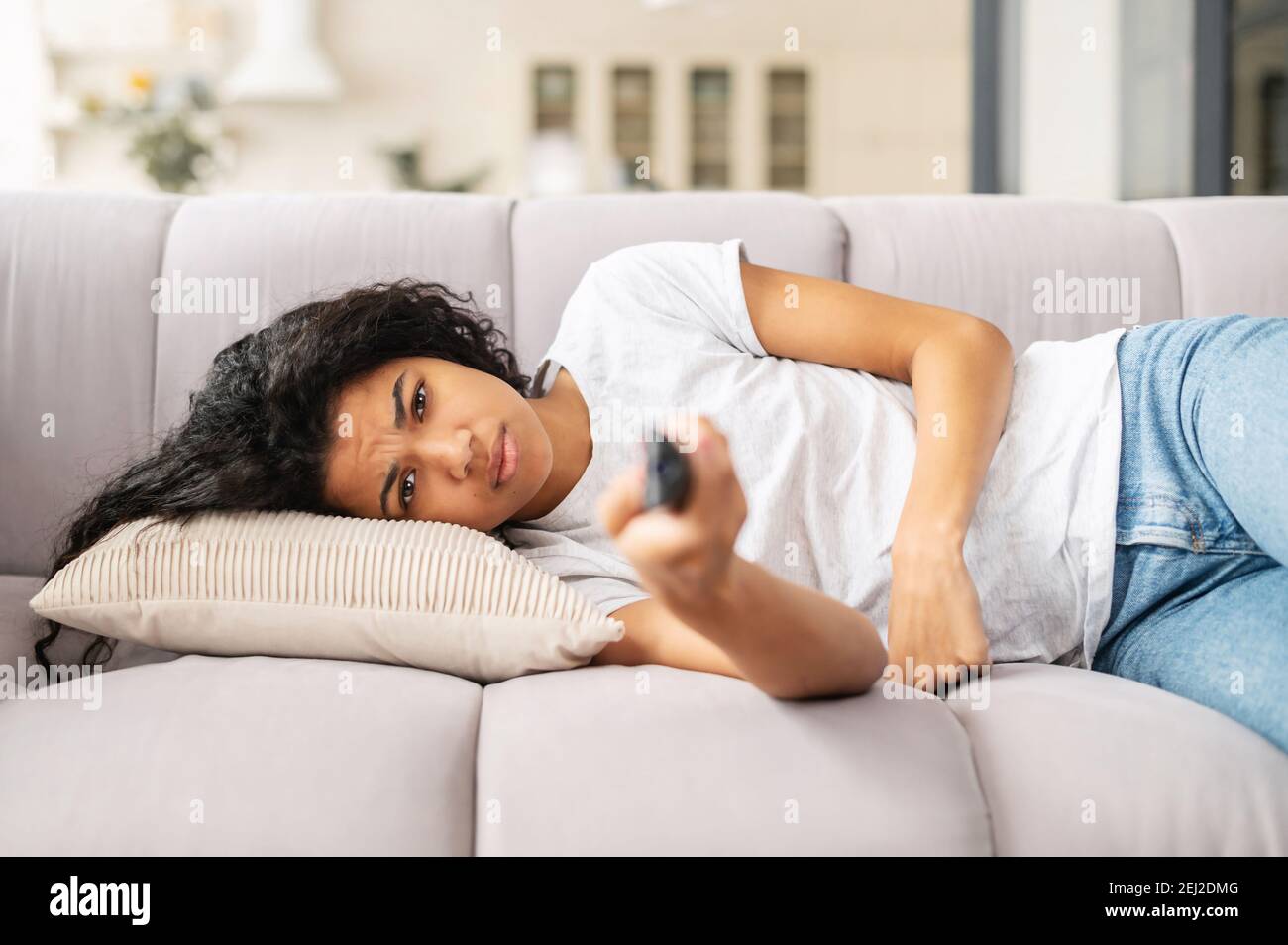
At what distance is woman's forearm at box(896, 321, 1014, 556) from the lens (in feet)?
3.46

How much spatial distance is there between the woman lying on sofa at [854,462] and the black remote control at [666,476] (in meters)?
0.27

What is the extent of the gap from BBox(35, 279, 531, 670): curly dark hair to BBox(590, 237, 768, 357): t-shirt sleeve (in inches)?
9.8

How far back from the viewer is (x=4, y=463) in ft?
4.82

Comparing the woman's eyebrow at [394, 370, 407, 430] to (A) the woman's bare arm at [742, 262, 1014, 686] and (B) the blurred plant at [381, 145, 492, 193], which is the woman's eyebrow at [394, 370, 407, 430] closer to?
(A) the woman's bare arm at [742, 262, 1014, 686]

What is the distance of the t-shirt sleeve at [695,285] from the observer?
128cm

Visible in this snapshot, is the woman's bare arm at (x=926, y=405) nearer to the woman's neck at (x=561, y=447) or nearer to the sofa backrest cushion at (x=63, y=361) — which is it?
the woman's neck at (x=561, y=447)

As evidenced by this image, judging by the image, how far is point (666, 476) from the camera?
65 cm

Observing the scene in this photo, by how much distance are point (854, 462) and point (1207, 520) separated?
0.35 meters

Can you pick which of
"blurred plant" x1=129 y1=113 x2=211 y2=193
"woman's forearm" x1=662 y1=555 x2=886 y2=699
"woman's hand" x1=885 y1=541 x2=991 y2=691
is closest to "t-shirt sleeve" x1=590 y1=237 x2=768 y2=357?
"woman's hand" x1=885 y1=541 x2=991 y2=691

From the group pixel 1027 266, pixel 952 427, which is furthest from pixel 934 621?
pixel 1027 266

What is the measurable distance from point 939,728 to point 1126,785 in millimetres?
149

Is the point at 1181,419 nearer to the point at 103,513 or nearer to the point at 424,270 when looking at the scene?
the point at 424,270

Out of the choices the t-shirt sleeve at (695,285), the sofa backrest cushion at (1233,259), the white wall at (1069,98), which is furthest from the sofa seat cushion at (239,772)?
the white wall at (1069,98)
